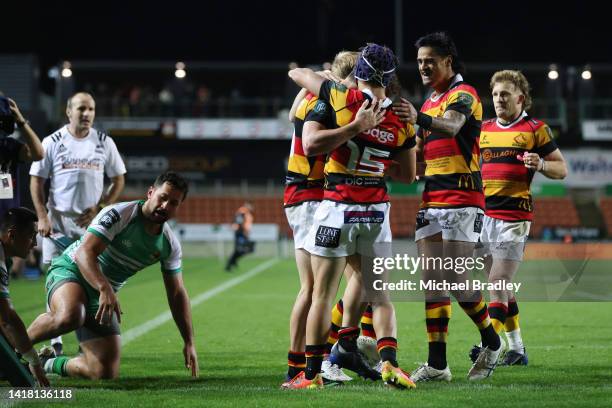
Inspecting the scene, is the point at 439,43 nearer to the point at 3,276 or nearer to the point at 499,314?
the point at 499,314

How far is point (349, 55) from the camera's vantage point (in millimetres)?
6242

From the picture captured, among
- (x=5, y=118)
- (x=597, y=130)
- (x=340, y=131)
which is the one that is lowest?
(x=340, y=131)

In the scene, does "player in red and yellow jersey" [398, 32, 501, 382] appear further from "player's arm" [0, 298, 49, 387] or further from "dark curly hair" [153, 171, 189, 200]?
"player's arm" [0, 298, 49, 387]

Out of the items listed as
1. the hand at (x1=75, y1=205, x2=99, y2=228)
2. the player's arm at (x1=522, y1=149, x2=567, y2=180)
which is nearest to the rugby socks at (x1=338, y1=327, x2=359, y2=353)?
the player's arm at (x1=522, y1=149, x2=567, y2=180)

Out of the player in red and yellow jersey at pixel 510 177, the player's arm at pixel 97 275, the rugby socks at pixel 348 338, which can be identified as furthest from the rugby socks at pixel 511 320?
the player's arm at pixel 97 275

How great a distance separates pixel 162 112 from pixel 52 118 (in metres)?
4.95

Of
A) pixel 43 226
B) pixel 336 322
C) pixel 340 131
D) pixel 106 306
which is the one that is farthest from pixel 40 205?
pixel 340 131

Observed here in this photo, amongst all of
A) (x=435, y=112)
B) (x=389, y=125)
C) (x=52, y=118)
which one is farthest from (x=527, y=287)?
(x=52, y=118)

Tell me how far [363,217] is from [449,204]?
1.03 m

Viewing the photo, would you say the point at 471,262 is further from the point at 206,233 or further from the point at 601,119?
the point at 601,119

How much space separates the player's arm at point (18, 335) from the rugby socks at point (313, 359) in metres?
1.68

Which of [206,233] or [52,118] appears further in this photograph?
[52,118]

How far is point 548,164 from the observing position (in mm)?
7422

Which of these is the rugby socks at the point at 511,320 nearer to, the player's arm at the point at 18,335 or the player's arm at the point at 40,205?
the player's arm at the point at 18,335
